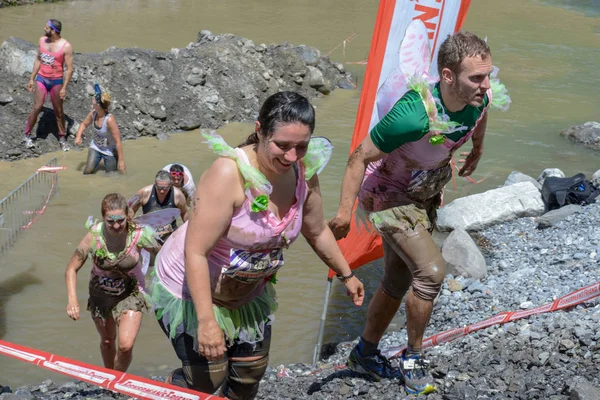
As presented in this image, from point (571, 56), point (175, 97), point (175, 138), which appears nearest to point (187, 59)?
point (175, 97)

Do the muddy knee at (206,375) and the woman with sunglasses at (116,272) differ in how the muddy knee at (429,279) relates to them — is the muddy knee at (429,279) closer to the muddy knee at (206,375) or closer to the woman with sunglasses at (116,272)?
the muddy knee at (206,375)

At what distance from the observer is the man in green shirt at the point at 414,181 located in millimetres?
4117

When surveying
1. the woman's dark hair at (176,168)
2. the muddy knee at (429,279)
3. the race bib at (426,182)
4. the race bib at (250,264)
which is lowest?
the woman's dark hair at (176,168)

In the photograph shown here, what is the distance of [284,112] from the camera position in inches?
127

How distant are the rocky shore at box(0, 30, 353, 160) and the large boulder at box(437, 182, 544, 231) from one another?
5.91m

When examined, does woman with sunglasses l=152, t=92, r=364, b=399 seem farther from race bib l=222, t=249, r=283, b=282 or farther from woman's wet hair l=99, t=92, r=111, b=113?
woman's wet hair l=99, t=92, r=111, b=113

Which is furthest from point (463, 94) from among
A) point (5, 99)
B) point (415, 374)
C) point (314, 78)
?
point (314, 78)

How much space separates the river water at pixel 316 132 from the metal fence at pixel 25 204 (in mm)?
137

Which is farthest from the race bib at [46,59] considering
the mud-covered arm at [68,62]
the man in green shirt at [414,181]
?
the man in green shirt at [414,181]

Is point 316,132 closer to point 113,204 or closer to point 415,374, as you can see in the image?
point 113,204

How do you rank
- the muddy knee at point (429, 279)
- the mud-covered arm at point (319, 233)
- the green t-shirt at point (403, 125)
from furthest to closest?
the muddy knee at point (429, 279) < the green t-shirt at point (403, 125) < the mud-covered arm at point (319, 233)

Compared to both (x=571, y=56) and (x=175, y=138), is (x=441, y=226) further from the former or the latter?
(x=571, y=56)

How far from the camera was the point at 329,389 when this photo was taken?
490cm

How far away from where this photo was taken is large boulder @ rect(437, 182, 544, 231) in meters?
8.71
